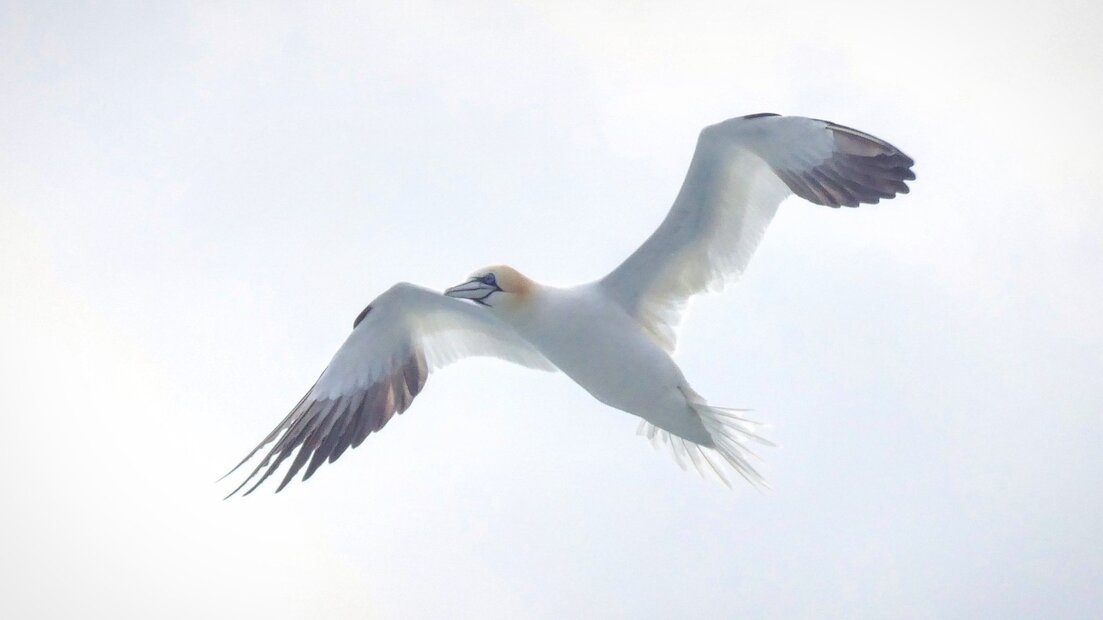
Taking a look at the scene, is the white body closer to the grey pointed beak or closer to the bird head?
the bird head

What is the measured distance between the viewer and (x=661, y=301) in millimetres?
11047

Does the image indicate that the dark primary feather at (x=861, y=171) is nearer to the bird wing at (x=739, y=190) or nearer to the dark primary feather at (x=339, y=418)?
the bird wing at (x=739, y=190)

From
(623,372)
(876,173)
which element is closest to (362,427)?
(623,372)

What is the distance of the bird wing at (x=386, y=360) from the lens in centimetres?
1097

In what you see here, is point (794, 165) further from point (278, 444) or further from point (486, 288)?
point (278, 444)

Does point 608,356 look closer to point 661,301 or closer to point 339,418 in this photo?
point 661,301

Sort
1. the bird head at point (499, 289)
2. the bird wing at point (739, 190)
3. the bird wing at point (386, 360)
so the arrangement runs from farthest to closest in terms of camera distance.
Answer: the bird wing at point (386, 360) → the bird head at point (499, 289) → the bird wing at point (739, 190)

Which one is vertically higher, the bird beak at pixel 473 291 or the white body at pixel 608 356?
the bird beak at pixel 473 291

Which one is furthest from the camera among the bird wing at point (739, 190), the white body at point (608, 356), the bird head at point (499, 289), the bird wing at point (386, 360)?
the bird wing at point (386, 360)

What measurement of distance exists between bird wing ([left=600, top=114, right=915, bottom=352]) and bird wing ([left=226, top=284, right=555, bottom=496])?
1.43 metres

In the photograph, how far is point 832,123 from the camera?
1016cm

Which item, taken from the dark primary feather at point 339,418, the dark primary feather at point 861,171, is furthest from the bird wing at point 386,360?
the dark primary feather at point 861,171

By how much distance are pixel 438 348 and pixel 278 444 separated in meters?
1.85

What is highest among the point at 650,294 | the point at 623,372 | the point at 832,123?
the point at 832,123
